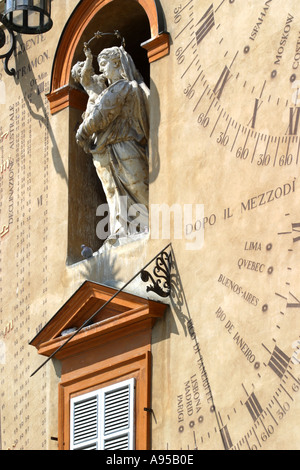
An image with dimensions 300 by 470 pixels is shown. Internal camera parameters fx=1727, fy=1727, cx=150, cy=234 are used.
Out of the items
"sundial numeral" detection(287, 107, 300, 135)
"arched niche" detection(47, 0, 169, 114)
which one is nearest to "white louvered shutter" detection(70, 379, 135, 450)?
"sundial numeral" detection(287, 107, 300, 135)

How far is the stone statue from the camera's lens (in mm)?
13031

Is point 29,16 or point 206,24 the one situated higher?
point 29,16

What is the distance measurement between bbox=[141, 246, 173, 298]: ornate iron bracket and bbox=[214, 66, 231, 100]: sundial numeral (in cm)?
117

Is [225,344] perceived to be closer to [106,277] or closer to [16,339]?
[106,277]

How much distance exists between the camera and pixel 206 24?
12383 mm

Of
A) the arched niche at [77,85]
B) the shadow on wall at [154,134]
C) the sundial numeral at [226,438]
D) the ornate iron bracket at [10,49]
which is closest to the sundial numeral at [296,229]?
the sundial numeral at [226,438]

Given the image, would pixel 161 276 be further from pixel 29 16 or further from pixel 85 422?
pixel 29 16

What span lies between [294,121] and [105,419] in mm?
2610

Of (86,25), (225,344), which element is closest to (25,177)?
(86,25)

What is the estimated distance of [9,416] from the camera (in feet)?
44.0

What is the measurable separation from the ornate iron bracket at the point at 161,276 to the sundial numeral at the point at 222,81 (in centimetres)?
117

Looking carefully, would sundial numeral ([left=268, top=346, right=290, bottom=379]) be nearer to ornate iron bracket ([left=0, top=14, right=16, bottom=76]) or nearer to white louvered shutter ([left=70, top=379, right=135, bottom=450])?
white louvered shutter ([left=70, top=379, right=135, bottom=450])

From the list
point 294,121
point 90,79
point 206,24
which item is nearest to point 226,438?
point 294,121

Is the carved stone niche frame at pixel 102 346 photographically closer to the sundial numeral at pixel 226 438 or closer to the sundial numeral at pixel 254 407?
the sundial numeral at pixel 226 438
